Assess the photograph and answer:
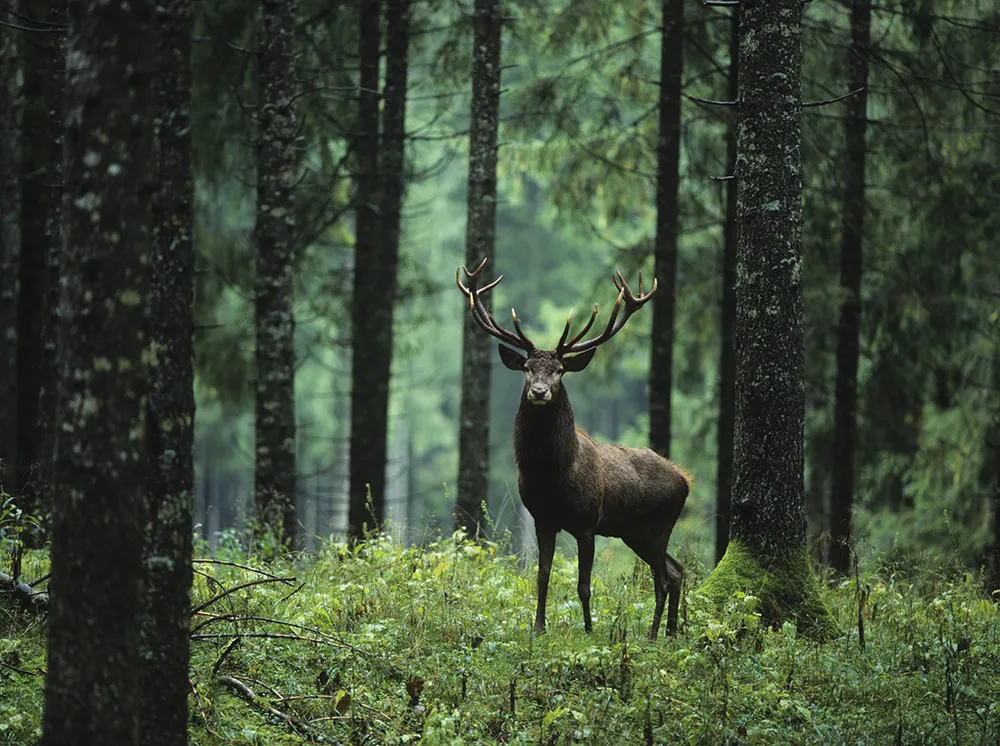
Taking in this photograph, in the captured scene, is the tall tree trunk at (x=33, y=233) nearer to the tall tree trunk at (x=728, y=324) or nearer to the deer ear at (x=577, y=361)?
the deer ear at (x=577, y=361)

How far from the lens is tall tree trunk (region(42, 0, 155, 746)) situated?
4.41 meters

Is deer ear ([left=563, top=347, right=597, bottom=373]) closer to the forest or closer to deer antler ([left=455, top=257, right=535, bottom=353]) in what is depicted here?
the forest

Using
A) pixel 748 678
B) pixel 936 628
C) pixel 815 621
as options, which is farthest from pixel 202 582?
pixel 936 628

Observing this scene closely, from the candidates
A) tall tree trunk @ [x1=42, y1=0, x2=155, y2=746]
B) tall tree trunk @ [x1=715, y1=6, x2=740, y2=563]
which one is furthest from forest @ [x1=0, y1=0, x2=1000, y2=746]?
tall tree trunk @ [x1=715, y1=6, x2=740, y2=563]

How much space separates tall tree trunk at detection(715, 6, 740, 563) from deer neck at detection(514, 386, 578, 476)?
15.6 feet

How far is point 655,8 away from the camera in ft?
51.7

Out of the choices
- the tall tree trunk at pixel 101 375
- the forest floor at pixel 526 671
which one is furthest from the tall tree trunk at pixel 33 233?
the tall tree trunk at pixel 101 375

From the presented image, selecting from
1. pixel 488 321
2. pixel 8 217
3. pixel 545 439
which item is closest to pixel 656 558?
pixel 545 439

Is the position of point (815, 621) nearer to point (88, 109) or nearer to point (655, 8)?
point (88, 109)

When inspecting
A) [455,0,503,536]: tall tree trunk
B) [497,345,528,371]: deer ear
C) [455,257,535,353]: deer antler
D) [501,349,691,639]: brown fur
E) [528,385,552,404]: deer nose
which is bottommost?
[501,349,691,639]: brown fur

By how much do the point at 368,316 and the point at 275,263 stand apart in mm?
2714

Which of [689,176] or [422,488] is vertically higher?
[689,176]

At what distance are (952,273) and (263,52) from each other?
10753mm

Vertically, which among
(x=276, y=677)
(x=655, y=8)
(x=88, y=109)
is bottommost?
(x=276, y=677)
